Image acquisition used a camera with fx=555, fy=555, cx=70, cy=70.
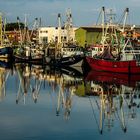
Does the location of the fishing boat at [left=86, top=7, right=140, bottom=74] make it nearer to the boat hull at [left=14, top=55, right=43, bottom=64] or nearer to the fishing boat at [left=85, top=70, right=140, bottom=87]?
Answer: the fishing boat at [left=85, top=70, right=140, bottom=87]

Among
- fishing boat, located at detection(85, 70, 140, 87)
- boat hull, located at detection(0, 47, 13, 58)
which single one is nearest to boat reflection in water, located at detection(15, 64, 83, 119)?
fishing boat, located at detection(85, 70, 140, 87)

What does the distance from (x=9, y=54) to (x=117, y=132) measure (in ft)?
209

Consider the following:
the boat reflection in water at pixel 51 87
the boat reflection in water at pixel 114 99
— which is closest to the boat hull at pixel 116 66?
the boat reflection in water at pixel 114 99

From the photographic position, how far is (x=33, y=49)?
83.7 metres

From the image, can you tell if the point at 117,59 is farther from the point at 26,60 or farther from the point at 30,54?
the point at 26,60

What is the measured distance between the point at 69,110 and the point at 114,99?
510cm

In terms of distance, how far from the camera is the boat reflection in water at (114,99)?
2640 cm

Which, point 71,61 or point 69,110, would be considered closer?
point 69,110

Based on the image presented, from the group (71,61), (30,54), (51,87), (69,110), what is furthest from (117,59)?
(69,110)

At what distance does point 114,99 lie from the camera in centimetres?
3428

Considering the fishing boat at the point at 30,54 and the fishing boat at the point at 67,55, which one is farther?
the fishing boat at the point at 30,54

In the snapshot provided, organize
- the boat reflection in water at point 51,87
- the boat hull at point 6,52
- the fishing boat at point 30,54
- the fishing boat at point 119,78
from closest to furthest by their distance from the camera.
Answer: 1. the boat reflection in water at point 51,87
2. the fishing boat at point 119,78
3. the fishing boat at point 30,54
4. the boat hull at point 6,52

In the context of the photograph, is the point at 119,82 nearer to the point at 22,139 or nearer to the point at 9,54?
the point at 22,139

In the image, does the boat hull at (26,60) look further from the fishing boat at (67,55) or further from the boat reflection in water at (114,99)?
the boat reflection in water at (114,99)
